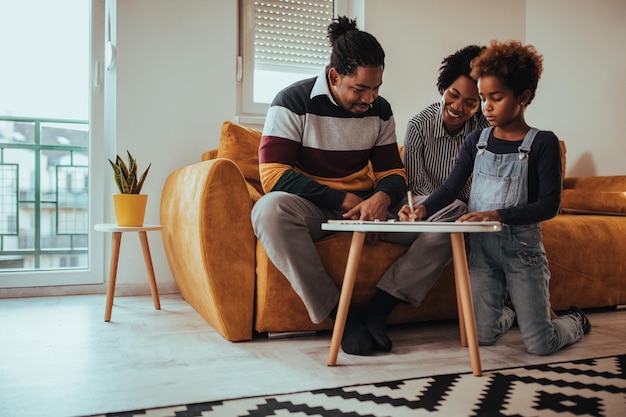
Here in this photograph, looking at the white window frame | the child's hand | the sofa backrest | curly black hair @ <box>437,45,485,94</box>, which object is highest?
the white window frame

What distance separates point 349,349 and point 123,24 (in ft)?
6.18

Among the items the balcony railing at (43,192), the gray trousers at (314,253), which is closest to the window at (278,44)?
the balcony railing at (43,192)

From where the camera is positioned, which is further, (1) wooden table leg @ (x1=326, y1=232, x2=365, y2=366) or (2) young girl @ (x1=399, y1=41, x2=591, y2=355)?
(2) young girl @ (x1=399, y1=41, x2=591, y2=355)

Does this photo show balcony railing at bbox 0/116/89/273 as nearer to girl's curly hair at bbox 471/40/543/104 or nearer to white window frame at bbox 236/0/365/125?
white window frame at bbox 236/0/365/125

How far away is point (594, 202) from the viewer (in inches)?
101

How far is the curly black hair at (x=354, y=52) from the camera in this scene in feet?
5.94

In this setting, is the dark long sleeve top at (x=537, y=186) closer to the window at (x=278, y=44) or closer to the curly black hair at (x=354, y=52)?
the curly black hair at (x=354, y=52)

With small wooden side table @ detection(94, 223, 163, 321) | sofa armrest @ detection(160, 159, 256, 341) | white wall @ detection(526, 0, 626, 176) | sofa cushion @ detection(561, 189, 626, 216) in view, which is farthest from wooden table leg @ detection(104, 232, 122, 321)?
white wall @ detection(526, 0, 626, 176)

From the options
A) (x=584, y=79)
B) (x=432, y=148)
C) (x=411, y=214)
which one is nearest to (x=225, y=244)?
(x=411, y=214)

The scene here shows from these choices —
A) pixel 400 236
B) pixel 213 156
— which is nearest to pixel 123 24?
pixel 213 156

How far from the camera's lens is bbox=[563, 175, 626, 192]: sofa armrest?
270cm

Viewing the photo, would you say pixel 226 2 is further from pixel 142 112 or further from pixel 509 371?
pixel 509 371

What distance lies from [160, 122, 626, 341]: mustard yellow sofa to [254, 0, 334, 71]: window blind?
883mm

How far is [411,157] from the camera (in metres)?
2.11
